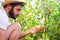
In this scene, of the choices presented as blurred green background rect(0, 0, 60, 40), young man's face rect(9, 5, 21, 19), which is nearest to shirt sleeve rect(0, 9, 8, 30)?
young man's face rect(9, 5, 21, 19)

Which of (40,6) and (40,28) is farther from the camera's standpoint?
(40,6)

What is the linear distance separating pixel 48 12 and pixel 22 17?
55 centimetres

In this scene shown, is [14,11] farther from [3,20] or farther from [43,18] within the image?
[43,18]

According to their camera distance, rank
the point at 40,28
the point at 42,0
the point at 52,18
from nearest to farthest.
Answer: the point at 40,28 → the point at 52,18 → the point at 42,0

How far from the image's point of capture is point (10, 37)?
2709 millimetres

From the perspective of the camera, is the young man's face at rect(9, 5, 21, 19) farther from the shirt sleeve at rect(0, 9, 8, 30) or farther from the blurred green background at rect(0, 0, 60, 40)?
the blurred green background at rect(0, 0, 60, 40)

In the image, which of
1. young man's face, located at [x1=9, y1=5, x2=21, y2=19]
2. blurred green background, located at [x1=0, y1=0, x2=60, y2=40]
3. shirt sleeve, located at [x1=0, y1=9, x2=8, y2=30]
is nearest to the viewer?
shirt sleeve, located at [x1=0, y1=9, x2=8, y2=30]

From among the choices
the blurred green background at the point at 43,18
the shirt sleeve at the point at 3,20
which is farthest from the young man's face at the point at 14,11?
the blurred green background at the point at 43,18

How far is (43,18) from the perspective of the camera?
3457 mm

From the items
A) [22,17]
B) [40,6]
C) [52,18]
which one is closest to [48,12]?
[52,18]

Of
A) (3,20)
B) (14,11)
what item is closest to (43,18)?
(14,11)

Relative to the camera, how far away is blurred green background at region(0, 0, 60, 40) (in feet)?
10.5

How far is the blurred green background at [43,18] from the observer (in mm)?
3211

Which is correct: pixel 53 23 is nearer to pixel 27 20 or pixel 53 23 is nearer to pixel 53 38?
pixel 53 38
